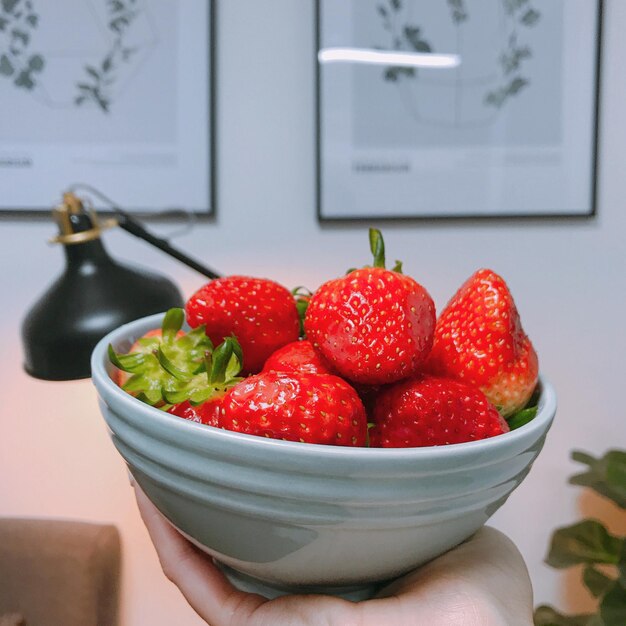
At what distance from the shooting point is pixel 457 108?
1.43 metres

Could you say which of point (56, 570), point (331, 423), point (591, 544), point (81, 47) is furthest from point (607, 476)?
point (81, 47)

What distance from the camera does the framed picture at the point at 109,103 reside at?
55.0 inches

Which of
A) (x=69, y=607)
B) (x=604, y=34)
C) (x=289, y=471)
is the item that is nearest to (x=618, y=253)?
(x=604, y=34)

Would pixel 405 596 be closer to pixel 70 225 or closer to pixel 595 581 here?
pixel 70 225

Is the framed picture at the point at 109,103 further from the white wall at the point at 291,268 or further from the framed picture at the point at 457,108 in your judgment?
the framed picture at the point at 457,108

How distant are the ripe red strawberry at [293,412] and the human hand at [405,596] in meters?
0.16

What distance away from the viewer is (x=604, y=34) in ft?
4.75

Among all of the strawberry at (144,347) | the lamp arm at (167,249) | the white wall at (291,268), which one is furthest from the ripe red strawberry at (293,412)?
the white wall at (291,268)

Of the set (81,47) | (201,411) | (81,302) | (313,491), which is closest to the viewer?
(313,491)

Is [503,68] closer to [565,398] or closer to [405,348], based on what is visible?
[565,398]

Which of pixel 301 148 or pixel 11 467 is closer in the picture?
pixel 301 148

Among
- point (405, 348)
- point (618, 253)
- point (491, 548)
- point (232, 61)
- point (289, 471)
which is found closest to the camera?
point (289, 471)

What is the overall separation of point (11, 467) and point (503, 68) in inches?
60.2

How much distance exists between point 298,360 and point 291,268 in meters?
0.95
